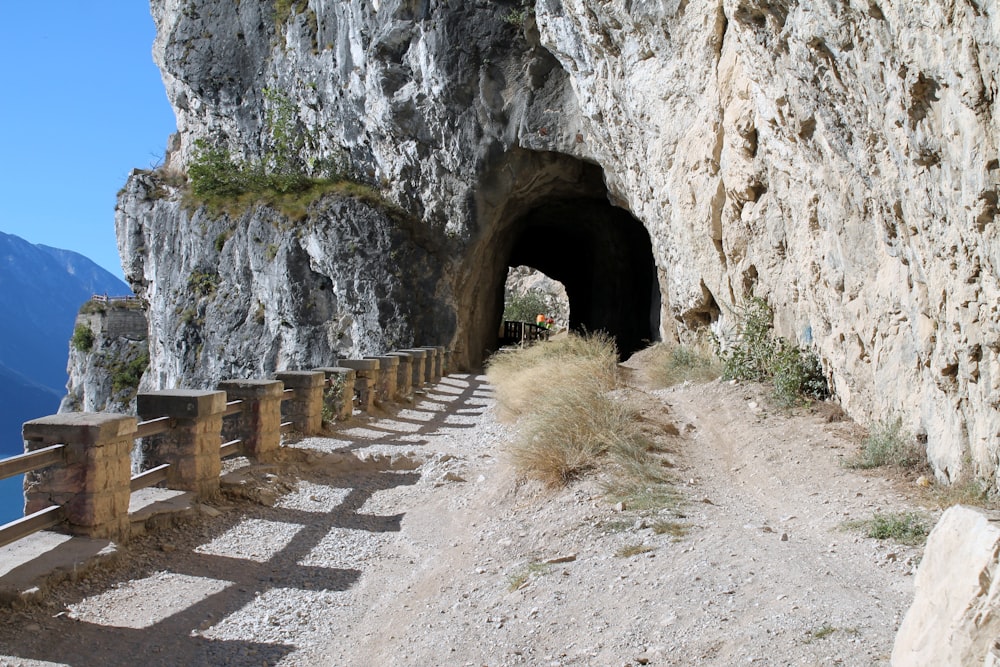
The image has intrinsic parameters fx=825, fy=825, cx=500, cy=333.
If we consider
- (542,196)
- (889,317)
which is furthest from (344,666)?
(542,196)

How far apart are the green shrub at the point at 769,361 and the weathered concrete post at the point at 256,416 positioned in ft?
17.4

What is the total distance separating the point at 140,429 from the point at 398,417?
6571 millimetres

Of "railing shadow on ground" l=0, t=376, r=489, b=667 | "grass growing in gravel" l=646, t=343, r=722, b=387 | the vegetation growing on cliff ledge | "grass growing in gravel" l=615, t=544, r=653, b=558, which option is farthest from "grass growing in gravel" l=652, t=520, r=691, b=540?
the vegetation growing on cliff ledge

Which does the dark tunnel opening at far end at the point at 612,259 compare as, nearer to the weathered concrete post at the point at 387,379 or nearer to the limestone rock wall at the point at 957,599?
the weathered concrete post at the point at 387,379

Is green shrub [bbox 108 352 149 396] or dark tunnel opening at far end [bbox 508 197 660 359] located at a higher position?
dark tunnel opening at far end [bbox 508 197 660 359]

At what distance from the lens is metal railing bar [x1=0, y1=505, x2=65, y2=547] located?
15.6 ft

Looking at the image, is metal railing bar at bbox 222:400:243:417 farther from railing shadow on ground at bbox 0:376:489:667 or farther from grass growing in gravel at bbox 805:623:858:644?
grass growing in gravel at bbox 805:623:858:644

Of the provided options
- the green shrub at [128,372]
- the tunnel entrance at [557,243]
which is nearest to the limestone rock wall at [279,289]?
the tunnel entrance at [557,243]

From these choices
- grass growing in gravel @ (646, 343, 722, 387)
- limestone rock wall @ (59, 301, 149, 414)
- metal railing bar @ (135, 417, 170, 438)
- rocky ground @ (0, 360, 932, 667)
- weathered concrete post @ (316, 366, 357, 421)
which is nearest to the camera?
rocky ground @ (0, 360, 932, 667)

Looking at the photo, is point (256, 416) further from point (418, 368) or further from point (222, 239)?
point (222, 239)

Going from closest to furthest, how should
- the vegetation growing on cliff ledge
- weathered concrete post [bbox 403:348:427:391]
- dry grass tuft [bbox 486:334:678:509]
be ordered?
dry grass tuft [bbox 486:334:678:509] → weathered concrete post [bbox 403:348:427:391] → the vegetation growing on cliff ledge

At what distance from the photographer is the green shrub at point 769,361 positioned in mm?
8789

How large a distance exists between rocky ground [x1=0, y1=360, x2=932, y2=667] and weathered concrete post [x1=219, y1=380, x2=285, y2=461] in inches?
13.8

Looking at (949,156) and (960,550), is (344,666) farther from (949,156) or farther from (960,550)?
(949,156)
